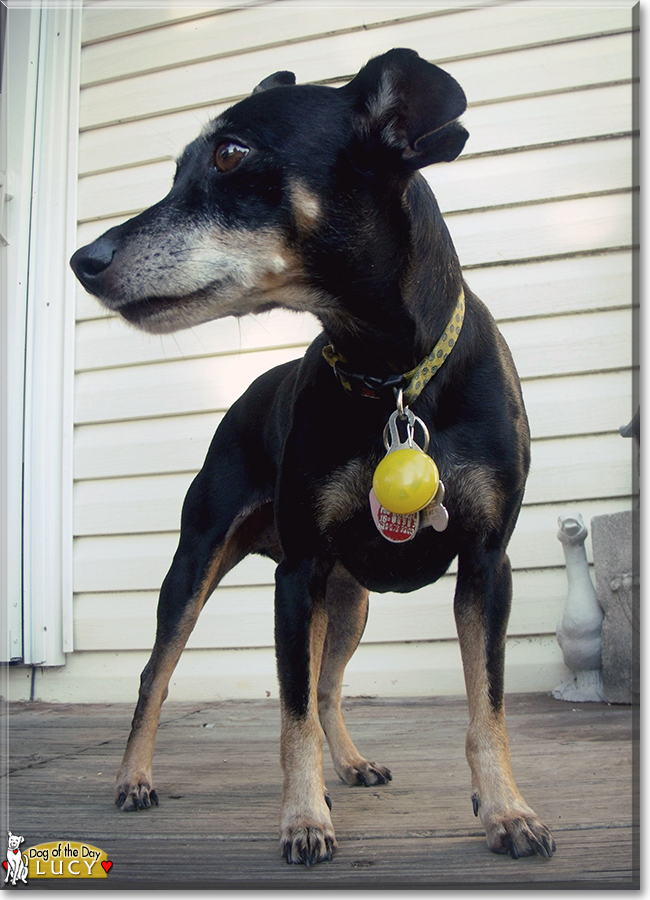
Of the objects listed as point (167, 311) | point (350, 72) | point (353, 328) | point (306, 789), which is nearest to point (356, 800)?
point (306, 789)

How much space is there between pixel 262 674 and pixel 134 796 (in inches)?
69.6

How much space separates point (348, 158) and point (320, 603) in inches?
42.7

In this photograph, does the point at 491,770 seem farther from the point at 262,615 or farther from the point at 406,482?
the point at 262,615

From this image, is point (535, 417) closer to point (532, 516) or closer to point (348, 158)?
point (532, 516)

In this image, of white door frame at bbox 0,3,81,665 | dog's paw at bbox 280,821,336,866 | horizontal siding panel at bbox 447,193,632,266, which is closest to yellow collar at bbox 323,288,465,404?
dog's paw at bbox 280,821,336,866

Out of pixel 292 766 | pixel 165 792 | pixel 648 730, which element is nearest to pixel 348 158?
pixel 292 766

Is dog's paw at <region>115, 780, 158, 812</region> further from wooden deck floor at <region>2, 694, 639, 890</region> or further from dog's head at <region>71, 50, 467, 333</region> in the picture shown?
dog's head at <region>71, 50, 467, 333</region>

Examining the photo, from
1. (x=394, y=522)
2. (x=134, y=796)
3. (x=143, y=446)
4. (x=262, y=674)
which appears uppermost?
(x=143, y=446)

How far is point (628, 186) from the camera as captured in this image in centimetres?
357

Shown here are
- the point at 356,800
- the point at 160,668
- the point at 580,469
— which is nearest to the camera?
the point at 356,800

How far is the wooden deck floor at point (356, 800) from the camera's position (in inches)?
58.4

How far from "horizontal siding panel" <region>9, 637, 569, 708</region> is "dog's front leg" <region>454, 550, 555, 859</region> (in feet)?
5.92

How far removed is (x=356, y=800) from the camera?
82.2 inches

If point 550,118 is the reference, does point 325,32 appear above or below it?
above
